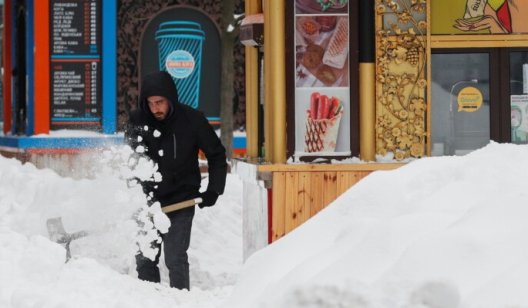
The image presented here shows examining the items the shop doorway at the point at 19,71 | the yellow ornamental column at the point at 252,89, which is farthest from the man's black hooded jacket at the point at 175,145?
the shop doorway at the point at 19,71

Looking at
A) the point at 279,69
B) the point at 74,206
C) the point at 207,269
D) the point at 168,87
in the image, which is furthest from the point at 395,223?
the point at 74,206

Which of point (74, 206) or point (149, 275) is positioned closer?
point (149, 275)

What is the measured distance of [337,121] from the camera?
→ 8758 millimetres

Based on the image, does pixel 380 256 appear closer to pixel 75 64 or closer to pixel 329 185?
pixel 329 185

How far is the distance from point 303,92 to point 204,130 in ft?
4.68

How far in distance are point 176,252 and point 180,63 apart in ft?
32.6

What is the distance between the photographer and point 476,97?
893 cm

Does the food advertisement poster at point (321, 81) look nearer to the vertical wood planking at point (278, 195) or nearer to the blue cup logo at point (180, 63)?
the vertical wood planking at point (278, 195)

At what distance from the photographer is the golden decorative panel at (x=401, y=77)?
880 centimetres

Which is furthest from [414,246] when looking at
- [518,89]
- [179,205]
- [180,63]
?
[180,63]

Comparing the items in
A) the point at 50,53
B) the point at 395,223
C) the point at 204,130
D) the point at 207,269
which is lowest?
the point at 207,269

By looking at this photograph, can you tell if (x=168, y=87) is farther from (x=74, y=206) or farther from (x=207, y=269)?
(x=74, y=206)

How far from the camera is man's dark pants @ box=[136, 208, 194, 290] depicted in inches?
293

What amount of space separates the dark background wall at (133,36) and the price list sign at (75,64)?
0.34 m
